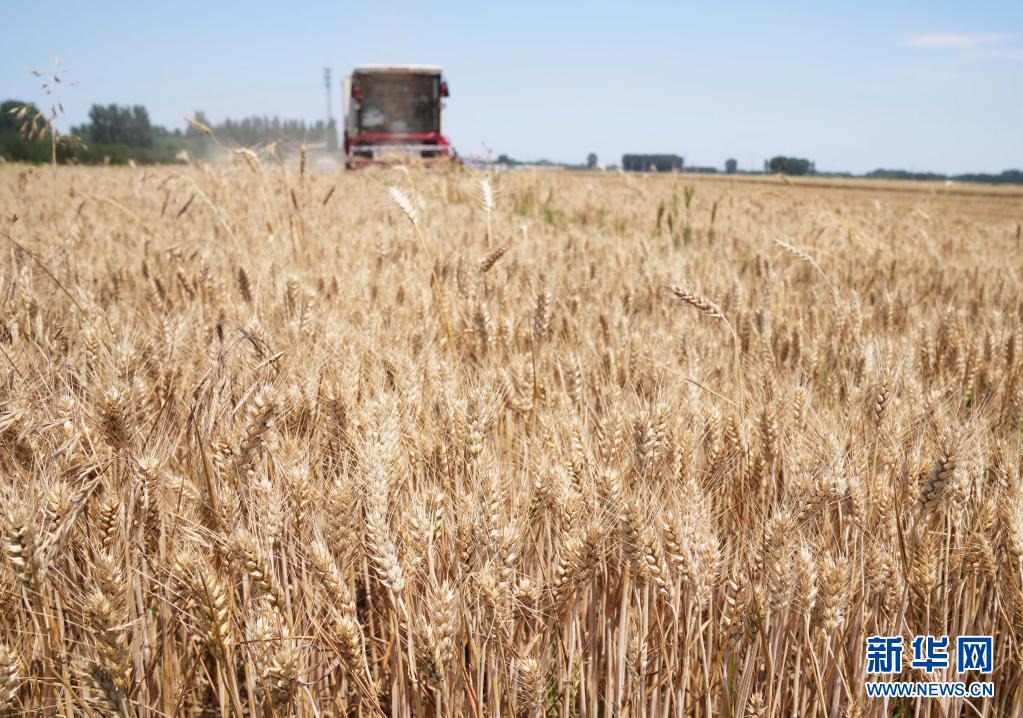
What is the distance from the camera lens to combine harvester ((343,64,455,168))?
57.2 feet

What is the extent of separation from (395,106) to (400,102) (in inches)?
8.0

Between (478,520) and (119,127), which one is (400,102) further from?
(119,127)

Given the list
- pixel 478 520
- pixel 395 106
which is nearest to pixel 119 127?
pixel 395 106

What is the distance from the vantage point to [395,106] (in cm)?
1905

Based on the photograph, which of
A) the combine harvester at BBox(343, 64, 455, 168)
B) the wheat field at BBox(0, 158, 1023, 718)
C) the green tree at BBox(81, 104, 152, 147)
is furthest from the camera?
the green tree at BBox(81, 104, 152, 147)

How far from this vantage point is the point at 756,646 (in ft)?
3.73

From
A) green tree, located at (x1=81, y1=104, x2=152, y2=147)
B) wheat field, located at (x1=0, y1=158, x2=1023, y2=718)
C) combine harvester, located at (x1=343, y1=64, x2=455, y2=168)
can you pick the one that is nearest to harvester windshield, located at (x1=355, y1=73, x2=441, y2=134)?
combine harvester, located at (x1=343, y1=64, x2=455, y2=168)

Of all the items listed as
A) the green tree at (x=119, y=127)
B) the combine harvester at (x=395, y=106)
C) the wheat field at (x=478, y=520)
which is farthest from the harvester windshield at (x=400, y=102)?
the green tree at (x=119, y=127)

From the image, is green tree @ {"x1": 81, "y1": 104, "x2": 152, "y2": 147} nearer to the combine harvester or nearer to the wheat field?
the combine harvester

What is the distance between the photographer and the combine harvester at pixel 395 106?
17438mm

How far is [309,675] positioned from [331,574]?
34cm

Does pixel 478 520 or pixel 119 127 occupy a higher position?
pixel 119 127

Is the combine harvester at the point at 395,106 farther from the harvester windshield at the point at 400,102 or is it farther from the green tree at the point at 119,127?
the green tree at the point at 119,127

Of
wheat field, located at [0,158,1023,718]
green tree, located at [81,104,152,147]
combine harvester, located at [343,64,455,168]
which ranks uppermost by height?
green tree, located at [81,104,152,147]
